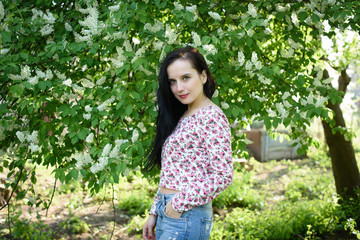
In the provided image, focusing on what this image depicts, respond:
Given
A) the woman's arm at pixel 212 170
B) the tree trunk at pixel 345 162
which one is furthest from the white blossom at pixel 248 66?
the tree trunk at pixel 345 162

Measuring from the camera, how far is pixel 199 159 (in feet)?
5.30

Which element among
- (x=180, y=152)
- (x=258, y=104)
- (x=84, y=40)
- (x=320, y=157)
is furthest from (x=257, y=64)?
(x=320, y=157)

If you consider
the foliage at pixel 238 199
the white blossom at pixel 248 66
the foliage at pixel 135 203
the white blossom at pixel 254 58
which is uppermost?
the white blossom at pixel 254 58

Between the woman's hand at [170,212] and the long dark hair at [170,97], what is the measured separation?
0.36m

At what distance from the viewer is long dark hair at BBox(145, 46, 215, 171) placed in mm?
1764

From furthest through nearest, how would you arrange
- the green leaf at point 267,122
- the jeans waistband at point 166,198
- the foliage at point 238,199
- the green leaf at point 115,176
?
the foliage at point 238,199, the green leaf at point 267,122, the green leaf at point 115,176, the jeans waistband at point 166,198

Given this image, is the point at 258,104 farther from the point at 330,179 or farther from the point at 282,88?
the point at 330,179

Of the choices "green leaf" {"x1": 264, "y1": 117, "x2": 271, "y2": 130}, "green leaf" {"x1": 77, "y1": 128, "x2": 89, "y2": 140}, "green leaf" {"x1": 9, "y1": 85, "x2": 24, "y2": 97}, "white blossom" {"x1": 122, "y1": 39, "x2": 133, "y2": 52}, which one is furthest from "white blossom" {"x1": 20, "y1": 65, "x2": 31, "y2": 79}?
"green leaf" {"x1": 264, "y1": 117, "x2": 271, "y2": 130}

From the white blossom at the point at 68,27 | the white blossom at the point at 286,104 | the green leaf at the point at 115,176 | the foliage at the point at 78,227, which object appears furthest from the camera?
the foliage at the point at 78,227

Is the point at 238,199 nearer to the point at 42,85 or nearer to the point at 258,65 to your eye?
the point at 258,65

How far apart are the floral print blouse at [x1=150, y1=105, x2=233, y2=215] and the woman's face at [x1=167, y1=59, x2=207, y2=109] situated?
0.10 metres

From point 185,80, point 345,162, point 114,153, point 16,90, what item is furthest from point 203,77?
point 345,162

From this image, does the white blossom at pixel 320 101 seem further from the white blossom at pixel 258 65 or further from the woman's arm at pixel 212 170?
the woman's arm at pixel 212 170

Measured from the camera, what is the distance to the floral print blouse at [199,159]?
1545 millimetres
